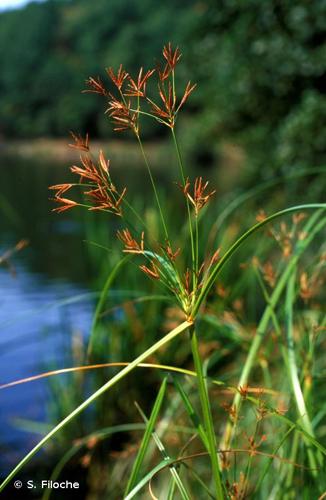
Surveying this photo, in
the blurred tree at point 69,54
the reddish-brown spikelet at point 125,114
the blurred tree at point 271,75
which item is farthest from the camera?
the blurred tree at point 69,54

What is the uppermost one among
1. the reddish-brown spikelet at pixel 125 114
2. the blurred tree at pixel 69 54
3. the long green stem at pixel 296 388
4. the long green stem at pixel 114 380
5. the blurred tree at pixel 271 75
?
the blurred tree at pixel 69 54

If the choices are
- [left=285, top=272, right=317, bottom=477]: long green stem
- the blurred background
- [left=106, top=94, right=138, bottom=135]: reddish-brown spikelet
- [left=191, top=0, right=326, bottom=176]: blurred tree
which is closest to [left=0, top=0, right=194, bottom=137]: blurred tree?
the blurred background

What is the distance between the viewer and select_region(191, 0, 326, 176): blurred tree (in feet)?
19.0

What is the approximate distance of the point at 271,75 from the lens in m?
6.42

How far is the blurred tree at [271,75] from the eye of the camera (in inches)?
228

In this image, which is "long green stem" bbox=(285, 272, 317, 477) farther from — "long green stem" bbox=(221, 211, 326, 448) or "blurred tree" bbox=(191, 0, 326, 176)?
"blurred tree" bbox=(191, 0, 326, 176)

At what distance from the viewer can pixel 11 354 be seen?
558cm

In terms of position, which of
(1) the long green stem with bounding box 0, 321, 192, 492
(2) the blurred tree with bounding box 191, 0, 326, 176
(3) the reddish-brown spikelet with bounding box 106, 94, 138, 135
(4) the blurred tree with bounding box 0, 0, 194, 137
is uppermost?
(4) the blurred tree with bounding box 0, 0, 194, 137

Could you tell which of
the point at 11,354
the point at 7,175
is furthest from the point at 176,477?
the point at 7,175

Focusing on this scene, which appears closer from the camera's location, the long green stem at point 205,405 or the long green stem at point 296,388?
the long green stem at point 205,405

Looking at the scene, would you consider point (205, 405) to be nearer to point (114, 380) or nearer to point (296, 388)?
point (114, 380)

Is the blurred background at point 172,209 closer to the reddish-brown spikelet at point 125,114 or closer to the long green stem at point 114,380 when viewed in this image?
the reddish-brown spikelet at point 125,114

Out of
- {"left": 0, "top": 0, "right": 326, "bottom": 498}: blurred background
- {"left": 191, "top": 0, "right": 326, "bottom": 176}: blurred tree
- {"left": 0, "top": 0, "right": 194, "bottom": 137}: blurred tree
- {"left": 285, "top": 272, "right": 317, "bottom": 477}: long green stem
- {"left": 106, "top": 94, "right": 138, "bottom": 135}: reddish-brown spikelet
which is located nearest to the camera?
{"left": 106, "top": 94, "right": 138, "bottom": 135}: reddish-brown spikelet

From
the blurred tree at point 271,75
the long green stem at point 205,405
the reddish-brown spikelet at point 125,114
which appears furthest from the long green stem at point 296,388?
the blurred tree at point 271,75
